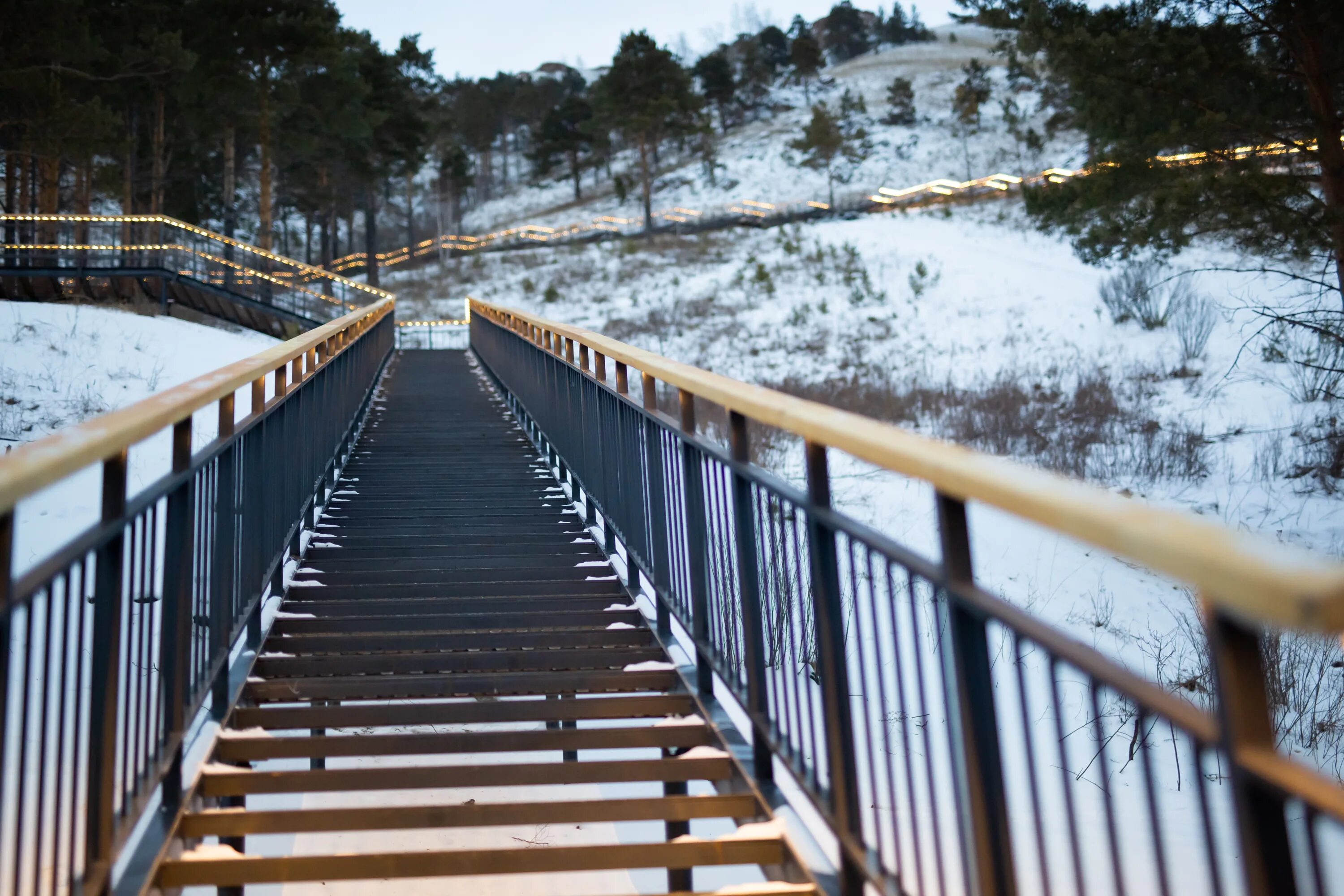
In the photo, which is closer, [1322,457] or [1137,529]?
[1137,529]

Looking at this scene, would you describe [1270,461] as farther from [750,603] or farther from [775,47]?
[775,47]

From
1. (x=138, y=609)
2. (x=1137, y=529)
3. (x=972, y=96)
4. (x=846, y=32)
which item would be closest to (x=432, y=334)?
(x=138, y=609)

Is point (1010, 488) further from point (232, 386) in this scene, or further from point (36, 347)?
point (36, 347)

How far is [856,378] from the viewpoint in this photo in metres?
17.7

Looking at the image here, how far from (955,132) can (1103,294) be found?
5073cm

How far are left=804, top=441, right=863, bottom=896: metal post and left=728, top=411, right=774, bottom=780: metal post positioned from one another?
1.70 feet

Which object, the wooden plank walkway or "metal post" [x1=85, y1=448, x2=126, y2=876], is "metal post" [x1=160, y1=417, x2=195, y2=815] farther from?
"metal post" [x1=85, y1=448, x2=126, y2=876]

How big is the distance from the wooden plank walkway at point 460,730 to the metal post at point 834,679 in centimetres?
31

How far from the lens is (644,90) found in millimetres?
46531

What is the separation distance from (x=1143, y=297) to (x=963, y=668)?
68.4 ft

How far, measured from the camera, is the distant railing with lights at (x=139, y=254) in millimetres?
19594

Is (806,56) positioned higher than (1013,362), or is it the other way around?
(806,56)

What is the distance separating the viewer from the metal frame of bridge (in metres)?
1.50

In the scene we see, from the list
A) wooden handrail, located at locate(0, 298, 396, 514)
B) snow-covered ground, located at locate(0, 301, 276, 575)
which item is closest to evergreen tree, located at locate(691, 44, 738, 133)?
snow-covered ground, located at locate(0, 301, 276, 575)
